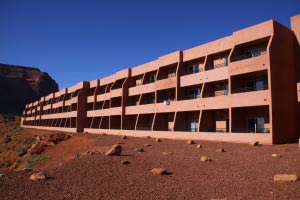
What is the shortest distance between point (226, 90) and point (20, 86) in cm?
13086

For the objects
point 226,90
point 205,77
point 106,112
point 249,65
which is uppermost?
point 249,65

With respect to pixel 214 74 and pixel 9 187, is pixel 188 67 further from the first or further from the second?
pixel 9 187

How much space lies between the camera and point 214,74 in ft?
90.8

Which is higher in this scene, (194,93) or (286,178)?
(194,93)

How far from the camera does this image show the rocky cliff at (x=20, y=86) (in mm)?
130500

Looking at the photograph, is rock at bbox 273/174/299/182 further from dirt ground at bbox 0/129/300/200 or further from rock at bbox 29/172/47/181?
rock at bbox 29/172/47/181

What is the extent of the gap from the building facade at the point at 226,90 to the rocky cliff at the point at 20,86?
10366cm

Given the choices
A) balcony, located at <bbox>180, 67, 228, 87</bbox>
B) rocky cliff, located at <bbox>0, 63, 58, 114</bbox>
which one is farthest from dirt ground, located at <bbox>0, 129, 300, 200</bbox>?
rocky cliff, located at <bbox>0, 63, 58, 114</bbox>

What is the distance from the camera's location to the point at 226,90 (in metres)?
28.3

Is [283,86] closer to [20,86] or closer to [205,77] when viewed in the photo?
[205,77]

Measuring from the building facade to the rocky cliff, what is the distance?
10366 centimetres

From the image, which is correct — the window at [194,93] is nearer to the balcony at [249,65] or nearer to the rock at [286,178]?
the balcony at [249,65]

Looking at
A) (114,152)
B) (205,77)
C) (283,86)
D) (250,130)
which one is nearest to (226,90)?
(205,77)

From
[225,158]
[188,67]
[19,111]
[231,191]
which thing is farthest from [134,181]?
[19,111]
